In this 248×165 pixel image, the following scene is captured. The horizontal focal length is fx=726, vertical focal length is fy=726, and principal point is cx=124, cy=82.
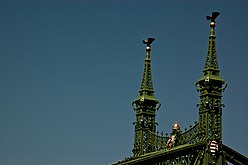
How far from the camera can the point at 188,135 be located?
3775 cm

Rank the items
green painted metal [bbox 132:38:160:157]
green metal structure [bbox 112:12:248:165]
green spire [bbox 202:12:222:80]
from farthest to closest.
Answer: green painted metal [bbox 132:38:160:157] → green spire [bbox 202:12:222:80] → green metal structure [bbox 112:12:248:165]

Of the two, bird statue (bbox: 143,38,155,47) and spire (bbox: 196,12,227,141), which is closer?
spire (bbox: 196,12,227,141)

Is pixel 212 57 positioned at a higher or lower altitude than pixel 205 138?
higher

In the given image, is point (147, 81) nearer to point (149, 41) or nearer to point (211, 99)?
point (149, 41)

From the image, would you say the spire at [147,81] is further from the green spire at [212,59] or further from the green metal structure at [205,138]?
the green spire at [212,59]

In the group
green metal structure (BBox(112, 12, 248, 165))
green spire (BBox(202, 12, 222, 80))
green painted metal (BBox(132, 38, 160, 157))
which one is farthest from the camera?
green painted metal (BBox(132, 38, 160, 157))

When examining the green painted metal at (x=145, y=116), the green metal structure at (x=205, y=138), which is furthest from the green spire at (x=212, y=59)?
the green painted metal at (x=145, y=116)

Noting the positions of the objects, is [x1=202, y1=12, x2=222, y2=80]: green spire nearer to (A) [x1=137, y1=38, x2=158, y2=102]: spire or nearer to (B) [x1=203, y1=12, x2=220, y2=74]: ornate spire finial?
(B) [x1=203, y1=12, x2=220, y2=74]: ornate spire finial

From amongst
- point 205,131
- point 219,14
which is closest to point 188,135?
point 205,131

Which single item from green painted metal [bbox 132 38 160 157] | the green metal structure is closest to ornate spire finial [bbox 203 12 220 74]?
the green metal structure

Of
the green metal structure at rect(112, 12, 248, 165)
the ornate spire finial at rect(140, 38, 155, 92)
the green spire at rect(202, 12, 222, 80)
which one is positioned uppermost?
the ornate spire finial at rect(140, 38, 155, 92)

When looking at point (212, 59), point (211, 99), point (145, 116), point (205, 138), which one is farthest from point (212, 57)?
point (145, 116)

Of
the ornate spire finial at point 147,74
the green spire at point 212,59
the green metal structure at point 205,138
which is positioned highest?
the ornate spire finial at point 147,74

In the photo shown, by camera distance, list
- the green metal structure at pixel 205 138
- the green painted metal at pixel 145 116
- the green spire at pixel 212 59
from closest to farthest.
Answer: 1. the green metal structure at pixel 205 138
2. the green spire at pixel 212 59
3. the green painted metal at pixel 145 116
